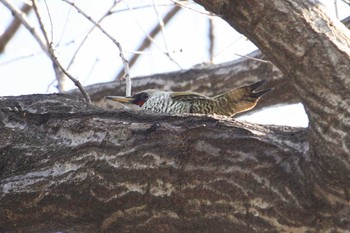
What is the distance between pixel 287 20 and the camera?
246 centimetres

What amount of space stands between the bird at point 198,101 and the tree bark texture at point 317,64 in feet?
5.18

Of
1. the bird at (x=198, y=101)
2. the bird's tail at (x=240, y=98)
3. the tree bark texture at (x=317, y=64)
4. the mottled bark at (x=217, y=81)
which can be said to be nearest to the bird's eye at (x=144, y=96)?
the bird at (x=198, y=101)

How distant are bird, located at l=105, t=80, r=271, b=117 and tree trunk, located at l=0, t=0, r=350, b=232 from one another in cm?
142

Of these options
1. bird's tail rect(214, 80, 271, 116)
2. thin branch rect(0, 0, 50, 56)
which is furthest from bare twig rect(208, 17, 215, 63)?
bird's tail rect(214, 80, 271, 116)

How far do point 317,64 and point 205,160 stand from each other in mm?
497

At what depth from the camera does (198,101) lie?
4668mm

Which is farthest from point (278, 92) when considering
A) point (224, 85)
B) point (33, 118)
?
point (33, 118)

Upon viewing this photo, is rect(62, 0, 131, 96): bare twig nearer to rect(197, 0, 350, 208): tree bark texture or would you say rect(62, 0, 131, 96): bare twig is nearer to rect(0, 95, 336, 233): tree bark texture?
rect(0, 95, 336, 233): tree bark texture

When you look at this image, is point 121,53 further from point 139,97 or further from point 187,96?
point 139,97

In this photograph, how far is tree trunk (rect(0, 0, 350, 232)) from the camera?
2439 millimetres

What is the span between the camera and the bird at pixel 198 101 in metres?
4.31

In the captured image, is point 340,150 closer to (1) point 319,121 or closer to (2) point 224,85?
(1) point 319,121

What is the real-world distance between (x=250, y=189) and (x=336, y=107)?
15.0 inches

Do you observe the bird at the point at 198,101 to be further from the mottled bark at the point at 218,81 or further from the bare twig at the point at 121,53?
the bare twig at the point at 121,53
